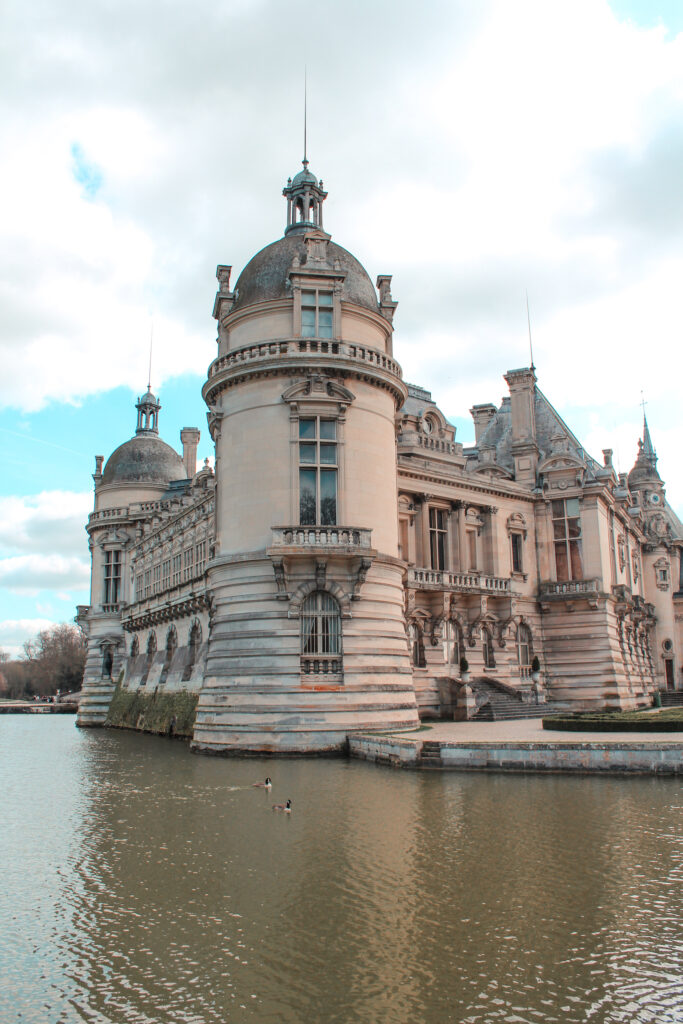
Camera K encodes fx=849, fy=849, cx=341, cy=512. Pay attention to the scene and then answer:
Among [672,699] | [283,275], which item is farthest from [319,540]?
[672,699]

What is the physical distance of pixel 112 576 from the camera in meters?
63.2

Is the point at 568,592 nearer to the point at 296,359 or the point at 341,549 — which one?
the point at 341,549

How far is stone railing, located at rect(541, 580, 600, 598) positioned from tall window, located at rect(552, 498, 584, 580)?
2.81ft

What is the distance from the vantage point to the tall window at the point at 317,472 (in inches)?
1251

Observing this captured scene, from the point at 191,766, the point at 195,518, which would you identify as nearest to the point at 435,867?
the point at 191,766

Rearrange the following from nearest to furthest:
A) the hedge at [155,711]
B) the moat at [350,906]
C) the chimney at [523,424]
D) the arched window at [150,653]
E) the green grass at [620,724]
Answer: the moat at [350,906] → the green grass at [620,724] → the hedge at [155,711] → the chimney at [523,424] → the arched window at [150,653]

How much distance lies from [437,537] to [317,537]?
50.5 ft

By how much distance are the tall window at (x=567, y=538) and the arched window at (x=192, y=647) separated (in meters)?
21.1

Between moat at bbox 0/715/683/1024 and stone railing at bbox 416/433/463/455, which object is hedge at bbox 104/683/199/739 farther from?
moat at bbox 0/715/683/1024

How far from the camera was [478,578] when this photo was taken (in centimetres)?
4375

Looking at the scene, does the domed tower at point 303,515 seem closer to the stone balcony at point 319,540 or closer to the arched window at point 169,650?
the stone balcony at point 319,540

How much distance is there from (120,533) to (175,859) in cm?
5012

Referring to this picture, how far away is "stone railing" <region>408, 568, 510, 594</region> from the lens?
40469 mm

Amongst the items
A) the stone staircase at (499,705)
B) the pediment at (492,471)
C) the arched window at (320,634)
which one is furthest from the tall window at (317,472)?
the pediment at (492,471)
